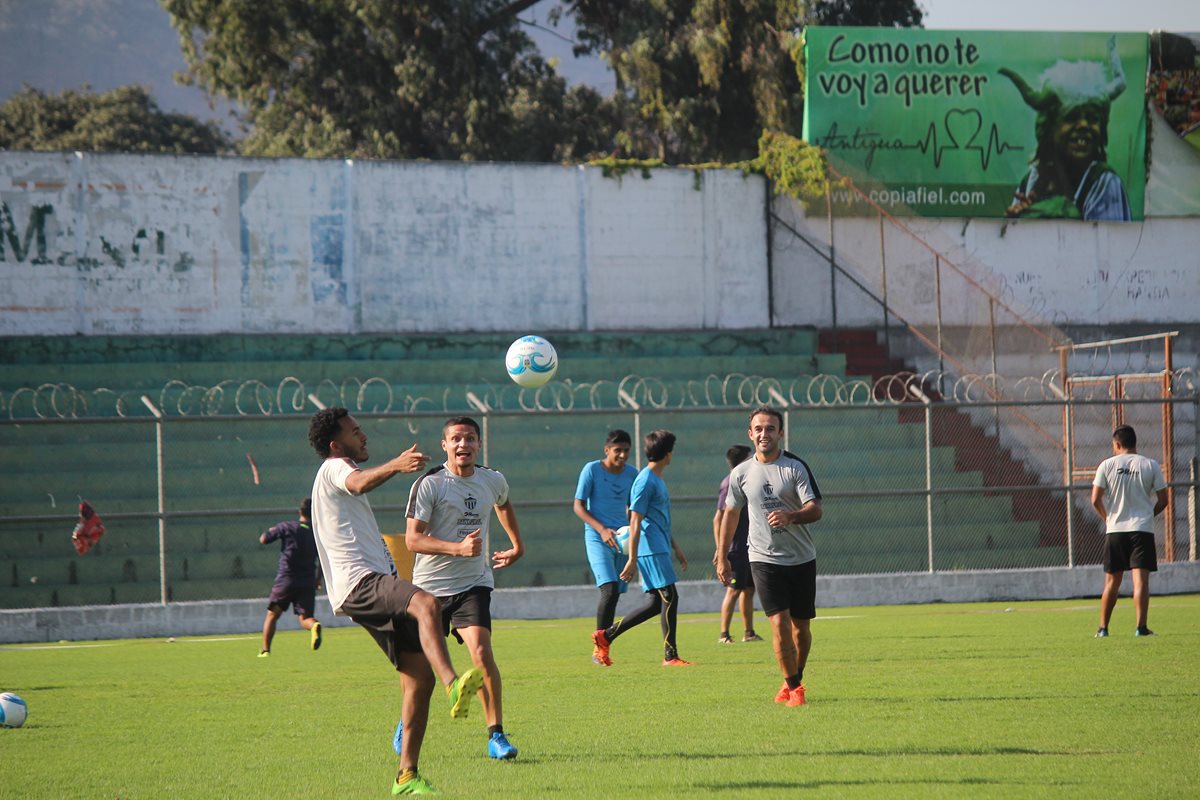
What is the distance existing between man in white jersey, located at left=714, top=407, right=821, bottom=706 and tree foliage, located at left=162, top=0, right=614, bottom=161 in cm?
2619

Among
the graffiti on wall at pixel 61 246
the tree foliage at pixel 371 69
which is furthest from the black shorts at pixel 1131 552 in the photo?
the tree foliage at pixel 371 69

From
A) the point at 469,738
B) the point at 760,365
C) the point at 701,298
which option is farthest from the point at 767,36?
Answer: the point at 469,738

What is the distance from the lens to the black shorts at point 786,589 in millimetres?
9828

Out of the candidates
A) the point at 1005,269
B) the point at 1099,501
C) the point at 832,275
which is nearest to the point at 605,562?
the point at 1099,501

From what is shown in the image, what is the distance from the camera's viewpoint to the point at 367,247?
27.3 m

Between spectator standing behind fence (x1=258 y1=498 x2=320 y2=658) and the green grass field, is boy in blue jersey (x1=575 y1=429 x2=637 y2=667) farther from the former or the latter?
spectator standing behind fence (x1=258 y1=498 x2=320 y2=658)

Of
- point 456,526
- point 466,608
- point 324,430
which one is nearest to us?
point 324,430

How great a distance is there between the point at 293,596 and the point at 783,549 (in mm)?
7810

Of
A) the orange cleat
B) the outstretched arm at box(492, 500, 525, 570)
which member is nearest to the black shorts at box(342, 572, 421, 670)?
the outstretched arm at box(492, 500, 525, 570)

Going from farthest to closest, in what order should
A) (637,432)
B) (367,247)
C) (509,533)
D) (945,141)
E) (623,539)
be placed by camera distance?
(945,141) → (367,247) → (637,432) → (623,539) → (509,533)

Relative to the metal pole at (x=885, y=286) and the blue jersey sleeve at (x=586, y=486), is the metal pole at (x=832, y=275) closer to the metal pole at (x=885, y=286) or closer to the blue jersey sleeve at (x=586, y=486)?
the metal pole at (x=885, y=286)

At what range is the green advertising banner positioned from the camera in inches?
1166

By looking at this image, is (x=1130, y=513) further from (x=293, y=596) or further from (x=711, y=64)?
(x=711, y=64)

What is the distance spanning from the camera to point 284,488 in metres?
21.2
